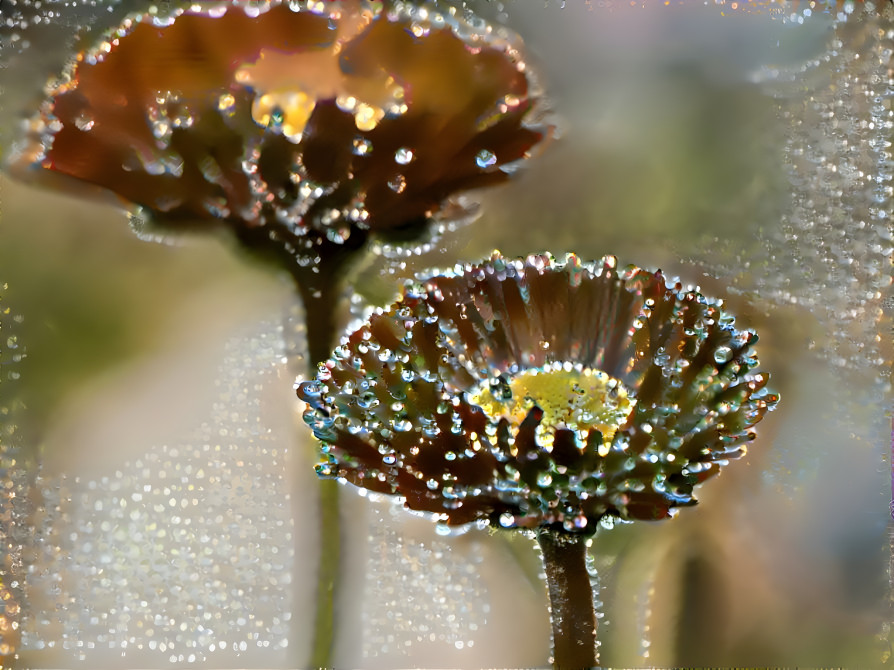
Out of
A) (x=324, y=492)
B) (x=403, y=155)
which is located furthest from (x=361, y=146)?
(x=324, y=492)

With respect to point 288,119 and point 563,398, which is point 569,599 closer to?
point 563,398

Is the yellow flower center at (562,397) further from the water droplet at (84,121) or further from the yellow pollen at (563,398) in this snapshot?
the water droplet at (84,121)

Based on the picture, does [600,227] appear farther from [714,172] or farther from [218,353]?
[218,353]

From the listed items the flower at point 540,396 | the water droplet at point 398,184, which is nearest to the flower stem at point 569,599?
the flower at point 540,396

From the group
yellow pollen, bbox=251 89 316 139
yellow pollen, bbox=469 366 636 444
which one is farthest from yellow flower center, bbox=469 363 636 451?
yellow pollen, bbox=251 89 316 139

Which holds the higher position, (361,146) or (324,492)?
(361,146)

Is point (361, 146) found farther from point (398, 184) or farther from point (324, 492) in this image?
point (324, 492)
